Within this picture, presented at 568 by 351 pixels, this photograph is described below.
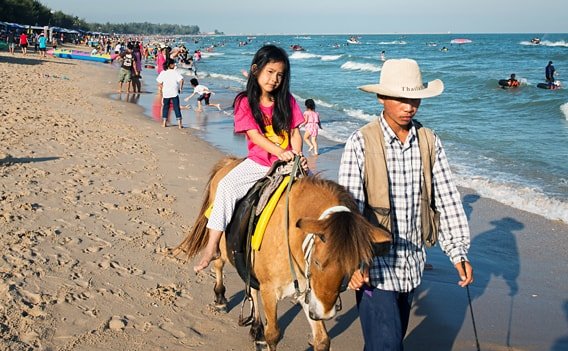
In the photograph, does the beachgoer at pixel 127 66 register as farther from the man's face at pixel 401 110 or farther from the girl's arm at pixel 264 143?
the man's face at pixel 401 110

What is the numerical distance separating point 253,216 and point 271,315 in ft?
2.36

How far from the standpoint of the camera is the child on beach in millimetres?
4305

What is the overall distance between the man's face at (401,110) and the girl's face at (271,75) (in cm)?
134

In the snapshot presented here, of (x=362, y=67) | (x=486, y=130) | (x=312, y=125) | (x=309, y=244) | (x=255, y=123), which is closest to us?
(x=309, y=244)

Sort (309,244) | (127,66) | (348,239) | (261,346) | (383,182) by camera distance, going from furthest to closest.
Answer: (127,66) → (261,346) → (309,244) → (383,182) → (348,239)

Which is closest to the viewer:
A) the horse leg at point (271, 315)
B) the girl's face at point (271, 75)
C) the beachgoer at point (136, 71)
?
the horse leg at point (271, 315)

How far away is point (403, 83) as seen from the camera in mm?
3123

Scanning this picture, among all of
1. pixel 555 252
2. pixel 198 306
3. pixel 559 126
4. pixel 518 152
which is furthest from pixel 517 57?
pixel 198 306

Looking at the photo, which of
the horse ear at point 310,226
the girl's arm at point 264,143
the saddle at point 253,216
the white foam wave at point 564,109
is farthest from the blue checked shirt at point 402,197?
the white foam wave at point 564,109

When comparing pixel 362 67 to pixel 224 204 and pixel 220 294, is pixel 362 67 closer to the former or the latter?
pixel 220 294

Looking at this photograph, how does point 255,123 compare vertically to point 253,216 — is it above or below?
above

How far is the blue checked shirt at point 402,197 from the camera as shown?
3.10 metres

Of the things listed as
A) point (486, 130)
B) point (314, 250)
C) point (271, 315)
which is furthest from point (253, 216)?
point (486, 130)

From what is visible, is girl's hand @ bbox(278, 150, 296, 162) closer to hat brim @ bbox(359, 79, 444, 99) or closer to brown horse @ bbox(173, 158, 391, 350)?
brown horse @ bbox(173, 158, 391, 350)
